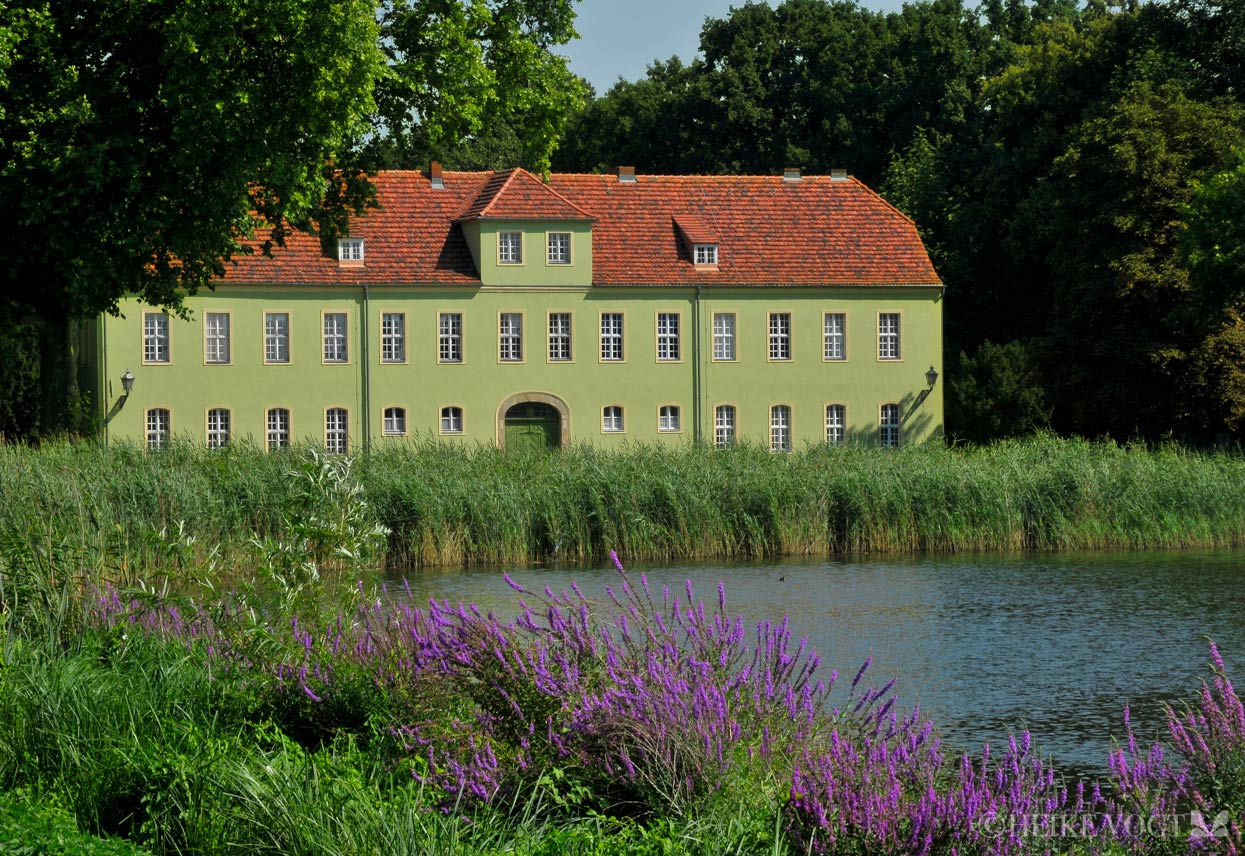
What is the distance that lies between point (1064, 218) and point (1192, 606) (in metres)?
25.3

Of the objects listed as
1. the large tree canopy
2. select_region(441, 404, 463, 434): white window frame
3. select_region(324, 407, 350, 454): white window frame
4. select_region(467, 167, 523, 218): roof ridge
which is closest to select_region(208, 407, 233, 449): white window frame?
select_region(324, 407, 350, 454): white window frame

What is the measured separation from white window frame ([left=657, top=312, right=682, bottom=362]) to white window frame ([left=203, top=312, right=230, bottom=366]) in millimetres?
10605

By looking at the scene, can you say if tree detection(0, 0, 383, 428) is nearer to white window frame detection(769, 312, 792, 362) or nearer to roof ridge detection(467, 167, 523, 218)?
roof ridge detection(467, 167, 523, 218)

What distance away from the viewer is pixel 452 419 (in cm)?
4188

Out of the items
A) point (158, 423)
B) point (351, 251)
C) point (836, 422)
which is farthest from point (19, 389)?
point (836, 422)

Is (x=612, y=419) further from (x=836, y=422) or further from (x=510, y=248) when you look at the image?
(x=836, y=422)

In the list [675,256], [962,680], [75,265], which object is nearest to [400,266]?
[675,256]

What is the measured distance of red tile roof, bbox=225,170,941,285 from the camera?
41.7 meters

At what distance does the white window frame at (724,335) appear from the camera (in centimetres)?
4344

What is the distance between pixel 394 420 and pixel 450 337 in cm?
244

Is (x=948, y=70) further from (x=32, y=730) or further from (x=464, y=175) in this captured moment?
(x=32, y=730)

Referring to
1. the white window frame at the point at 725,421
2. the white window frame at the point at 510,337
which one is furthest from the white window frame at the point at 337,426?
the white window frame at the point at 725,421

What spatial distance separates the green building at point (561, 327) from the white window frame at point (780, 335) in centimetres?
5

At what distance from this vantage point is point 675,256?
43625mm
